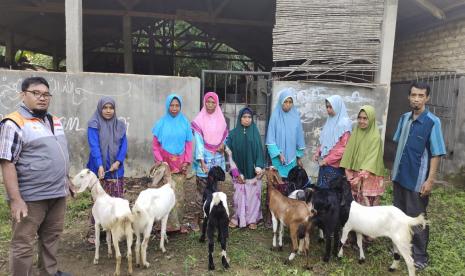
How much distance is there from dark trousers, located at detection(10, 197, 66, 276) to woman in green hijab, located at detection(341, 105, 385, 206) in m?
2.99

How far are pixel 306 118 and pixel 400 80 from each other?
12.1ft

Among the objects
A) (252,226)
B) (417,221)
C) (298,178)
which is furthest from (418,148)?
(252,226)

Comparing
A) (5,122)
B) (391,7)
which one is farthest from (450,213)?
(5,122)

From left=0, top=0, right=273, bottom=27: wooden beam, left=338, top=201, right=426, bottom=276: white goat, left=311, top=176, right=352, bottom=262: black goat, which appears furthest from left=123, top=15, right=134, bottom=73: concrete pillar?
left=338, top=201, right=426, bottom=276: white goat

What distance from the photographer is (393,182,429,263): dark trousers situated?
3.63 meters

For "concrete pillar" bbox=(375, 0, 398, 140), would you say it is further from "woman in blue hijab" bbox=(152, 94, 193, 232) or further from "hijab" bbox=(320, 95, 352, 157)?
"woman in blue hijab" bbox=(152, 94, 193, 232)

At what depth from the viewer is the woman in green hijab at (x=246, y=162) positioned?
445 cm

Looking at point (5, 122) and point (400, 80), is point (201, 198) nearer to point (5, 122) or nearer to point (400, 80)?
point (5, 122)

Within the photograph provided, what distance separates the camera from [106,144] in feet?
12.7

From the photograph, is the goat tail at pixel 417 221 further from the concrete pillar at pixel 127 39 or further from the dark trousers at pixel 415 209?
the concrete pillar at pixel 127 39

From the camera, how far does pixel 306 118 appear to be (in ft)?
22.1

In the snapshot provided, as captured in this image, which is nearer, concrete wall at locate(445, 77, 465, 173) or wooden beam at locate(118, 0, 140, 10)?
concrete wall at locate(445, 77, 465, 173)

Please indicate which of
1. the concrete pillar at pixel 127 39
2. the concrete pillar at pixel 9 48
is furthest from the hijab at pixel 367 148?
the concrete pillar at pixel 9 48

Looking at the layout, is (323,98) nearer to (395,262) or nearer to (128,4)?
(395,262)
